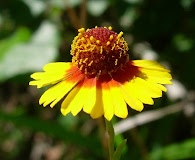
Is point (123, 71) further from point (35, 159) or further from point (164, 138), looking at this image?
point (35, 159)

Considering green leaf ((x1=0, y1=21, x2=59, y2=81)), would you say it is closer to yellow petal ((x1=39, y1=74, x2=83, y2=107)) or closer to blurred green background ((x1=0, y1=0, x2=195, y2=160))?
blurred green background ((x1=0, y1=0, x2=195, y2=160))

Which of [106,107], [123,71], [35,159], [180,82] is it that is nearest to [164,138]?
[180,82]

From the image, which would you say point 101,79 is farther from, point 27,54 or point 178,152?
point 27,54

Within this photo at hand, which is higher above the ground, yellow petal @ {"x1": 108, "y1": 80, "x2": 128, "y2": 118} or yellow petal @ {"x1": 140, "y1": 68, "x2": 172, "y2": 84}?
yellow petal @ {"x1": 140, "y1": 68, "x2": 172, "y2": 84}

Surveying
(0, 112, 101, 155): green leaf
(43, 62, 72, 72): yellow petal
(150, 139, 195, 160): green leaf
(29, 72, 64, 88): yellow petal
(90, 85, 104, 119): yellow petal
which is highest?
(43, 62, 72, 72): yellow petal

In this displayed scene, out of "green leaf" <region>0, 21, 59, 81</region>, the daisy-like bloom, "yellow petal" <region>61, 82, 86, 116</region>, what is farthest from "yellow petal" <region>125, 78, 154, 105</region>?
"green leaf" <region>0, 21, 59, 81</region>

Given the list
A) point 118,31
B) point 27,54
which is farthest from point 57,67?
point 118,31

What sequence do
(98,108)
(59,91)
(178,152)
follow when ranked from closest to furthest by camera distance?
1. (98,108)
2. (59,91)
3. (178,152)

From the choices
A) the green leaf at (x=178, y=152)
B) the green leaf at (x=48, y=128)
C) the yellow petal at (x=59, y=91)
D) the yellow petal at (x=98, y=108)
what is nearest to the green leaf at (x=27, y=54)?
the green leaf at (x=48, y=128)
